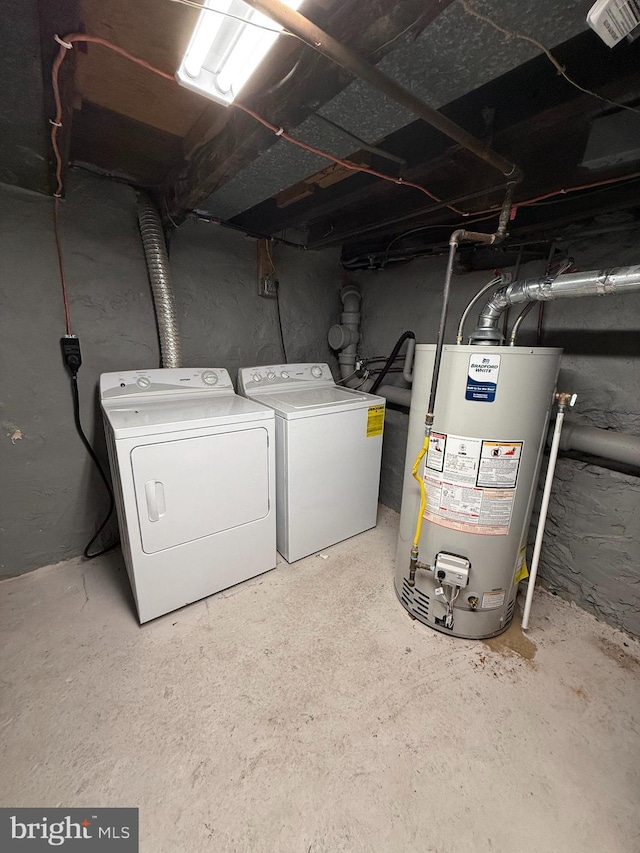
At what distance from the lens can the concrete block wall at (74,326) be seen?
1615mm

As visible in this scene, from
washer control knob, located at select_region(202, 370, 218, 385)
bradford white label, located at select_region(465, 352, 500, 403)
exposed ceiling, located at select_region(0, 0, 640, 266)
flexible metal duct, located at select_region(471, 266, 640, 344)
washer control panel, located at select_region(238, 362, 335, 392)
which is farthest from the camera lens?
washer control panel, located at select_region(238, 362, 335, 392)

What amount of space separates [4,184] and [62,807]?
2.36 meters

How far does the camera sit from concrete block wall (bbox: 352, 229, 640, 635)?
146 centimetres

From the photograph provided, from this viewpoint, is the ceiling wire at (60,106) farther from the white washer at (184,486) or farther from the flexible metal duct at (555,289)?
the white washer at (184,486)

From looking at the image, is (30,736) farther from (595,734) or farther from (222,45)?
(222,45)

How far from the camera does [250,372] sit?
2150 mm

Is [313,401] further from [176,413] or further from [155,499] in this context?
[155,499]

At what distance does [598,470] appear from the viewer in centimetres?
153

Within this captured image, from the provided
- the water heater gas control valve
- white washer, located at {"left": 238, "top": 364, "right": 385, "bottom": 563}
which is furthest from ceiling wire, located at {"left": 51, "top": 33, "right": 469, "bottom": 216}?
the water heater gas control valve

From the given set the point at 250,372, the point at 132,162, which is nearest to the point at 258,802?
the point at 250,372

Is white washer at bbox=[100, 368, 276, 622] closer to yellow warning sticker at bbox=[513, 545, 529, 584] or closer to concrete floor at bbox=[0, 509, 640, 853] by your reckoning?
concrete floor at bbox=[0, 509, 640, 853]

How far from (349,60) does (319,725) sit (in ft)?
6.27

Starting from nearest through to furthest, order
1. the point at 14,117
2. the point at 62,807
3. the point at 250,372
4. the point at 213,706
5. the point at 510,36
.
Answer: the point at 510,36 → the point at 62,807 → the point at 14,117 → the point at 213,706 → the point at 250,372

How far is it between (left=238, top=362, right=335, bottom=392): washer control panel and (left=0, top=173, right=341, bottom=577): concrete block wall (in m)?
0.33
